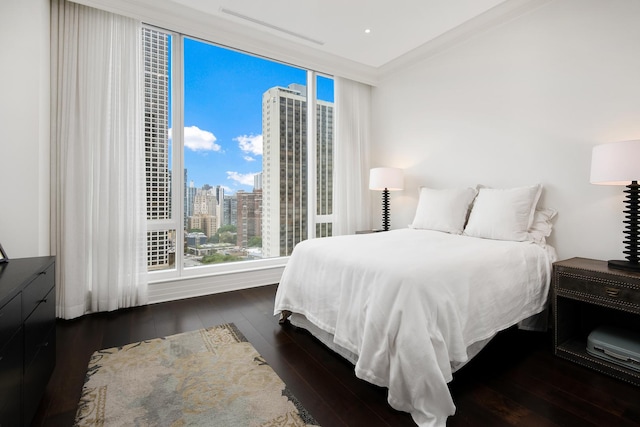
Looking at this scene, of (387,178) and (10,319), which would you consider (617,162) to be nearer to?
(387,178)

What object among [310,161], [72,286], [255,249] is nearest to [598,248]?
[310,161]

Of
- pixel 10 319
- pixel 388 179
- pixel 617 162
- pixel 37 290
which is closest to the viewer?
pixel 10 319

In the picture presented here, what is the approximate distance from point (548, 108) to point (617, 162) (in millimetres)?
936

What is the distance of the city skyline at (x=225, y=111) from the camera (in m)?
3.54

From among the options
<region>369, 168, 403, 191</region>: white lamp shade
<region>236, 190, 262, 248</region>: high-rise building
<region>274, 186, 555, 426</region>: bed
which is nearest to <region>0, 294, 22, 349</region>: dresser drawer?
<region>274, 186, 555, 426</region>: bed

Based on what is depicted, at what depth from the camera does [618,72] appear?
2324 millimetres

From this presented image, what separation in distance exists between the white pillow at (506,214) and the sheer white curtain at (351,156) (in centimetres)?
194

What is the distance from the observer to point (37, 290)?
1.49 m

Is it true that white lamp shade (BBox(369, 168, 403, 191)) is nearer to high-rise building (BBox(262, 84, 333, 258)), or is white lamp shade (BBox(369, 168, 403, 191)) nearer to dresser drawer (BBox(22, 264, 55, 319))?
high-rise building (BBox(262, 84, 333, 258))

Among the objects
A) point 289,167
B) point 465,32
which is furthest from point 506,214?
point 289,167

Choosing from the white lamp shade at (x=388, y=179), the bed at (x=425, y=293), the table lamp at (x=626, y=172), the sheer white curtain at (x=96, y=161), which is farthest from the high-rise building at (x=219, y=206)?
the table lamp at (x=626, y=172)

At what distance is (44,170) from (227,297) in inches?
77.3

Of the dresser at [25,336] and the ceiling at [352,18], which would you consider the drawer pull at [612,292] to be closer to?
the ceiling at [352,18]

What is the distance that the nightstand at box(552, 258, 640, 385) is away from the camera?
1822 millimetres
